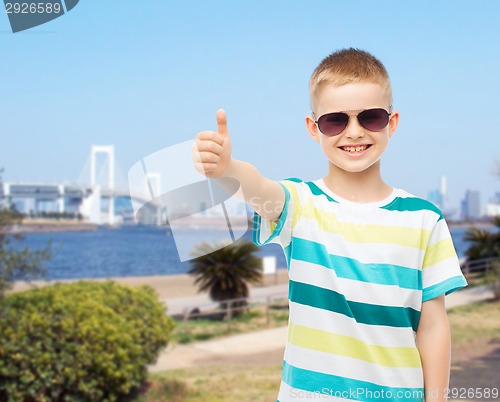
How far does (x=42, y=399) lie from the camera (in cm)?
453

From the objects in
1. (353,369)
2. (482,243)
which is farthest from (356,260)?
(482,243)

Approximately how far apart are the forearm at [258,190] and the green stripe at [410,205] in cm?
27

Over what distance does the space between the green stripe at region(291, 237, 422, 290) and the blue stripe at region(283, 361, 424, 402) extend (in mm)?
222

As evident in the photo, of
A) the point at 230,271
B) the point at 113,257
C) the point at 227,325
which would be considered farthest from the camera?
the point at 113,257

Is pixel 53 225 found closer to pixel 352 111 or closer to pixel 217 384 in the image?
pixel 217 384

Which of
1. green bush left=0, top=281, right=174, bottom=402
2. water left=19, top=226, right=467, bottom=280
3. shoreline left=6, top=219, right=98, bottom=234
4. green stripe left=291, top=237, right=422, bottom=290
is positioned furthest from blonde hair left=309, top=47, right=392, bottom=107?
shoreline left=6, top=219, right=98, bottom=234

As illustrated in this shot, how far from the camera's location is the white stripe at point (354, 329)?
1290 mm

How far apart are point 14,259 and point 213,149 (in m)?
4.27

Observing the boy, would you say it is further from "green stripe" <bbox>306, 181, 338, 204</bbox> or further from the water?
the water

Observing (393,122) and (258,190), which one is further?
(393,122)

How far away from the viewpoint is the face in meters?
1.35

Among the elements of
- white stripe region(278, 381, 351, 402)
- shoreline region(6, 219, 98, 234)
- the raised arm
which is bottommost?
shoreline region(6, 219, 98, 234)

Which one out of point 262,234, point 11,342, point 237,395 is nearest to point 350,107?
point 262,234

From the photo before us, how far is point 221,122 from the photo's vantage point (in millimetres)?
1131
